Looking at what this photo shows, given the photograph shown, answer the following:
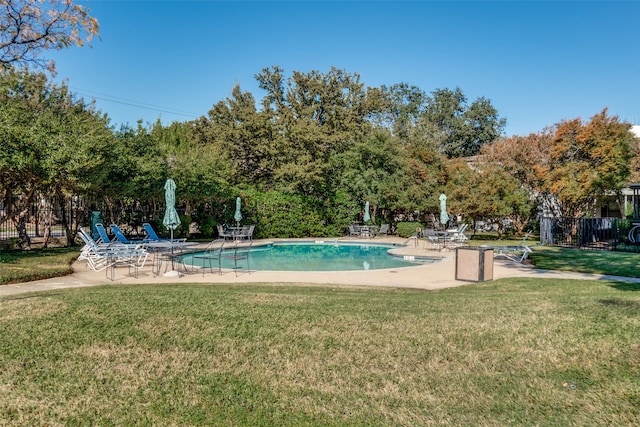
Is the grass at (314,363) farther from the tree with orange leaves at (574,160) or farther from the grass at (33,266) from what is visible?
the tree with orange leaves at (574,160)

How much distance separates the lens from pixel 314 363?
4.19m

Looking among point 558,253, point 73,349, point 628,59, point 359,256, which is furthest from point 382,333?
point 628,59

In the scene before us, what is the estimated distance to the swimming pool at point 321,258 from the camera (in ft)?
48.8

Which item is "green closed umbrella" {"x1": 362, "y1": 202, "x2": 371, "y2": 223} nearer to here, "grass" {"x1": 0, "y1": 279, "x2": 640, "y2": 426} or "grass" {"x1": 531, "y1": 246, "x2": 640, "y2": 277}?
"grass" {"x1": 531, "y1": 246, "x2": 640, "y2": 277}

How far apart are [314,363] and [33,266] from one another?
9.38 m

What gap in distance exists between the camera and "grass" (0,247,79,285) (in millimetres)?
9530

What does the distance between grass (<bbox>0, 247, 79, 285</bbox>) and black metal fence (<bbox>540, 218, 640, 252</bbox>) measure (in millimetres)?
17254

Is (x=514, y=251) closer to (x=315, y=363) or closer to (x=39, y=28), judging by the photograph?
(x=315, y=363)

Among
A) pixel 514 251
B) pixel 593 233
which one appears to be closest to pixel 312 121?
pixel 593 233

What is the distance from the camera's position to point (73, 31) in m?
12.7

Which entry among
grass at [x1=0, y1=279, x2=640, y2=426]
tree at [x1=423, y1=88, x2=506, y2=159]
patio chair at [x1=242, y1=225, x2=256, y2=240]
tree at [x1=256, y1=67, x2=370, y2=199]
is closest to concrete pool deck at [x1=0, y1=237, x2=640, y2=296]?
grass at [x1=0, y1=279, x2=640, y2=426]

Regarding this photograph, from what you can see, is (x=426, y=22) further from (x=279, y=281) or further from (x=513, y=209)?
(x=279, y=281)

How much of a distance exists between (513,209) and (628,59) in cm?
831

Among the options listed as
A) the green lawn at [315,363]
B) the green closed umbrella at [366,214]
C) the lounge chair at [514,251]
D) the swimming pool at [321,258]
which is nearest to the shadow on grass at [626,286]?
the green lawn at [315,363]
